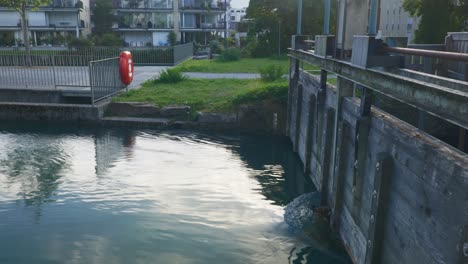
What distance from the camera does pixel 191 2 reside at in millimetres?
58875

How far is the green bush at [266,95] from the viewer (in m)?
15.9

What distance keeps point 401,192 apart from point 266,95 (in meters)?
11.1

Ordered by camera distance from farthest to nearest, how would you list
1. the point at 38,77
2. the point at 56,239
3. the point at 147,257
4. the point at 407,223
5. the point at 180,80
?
the point at 180,80
the point at 38,77
the point at 56,239
the point at 147,257
the point at 407,223

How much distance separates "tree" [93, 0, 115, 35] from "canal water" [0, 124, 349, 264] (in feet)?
147

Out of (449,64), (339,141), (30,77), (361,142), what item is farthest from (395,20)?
(361,142)

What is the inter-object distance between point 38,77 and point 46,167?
8973 mm

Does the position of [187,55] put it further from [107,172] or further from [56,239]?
[56,239]

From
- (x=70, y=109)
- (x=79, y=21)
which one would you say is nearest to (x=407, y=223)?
(x=70, y=109)

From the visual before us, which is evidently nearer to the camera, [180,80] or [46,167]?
[46,167]

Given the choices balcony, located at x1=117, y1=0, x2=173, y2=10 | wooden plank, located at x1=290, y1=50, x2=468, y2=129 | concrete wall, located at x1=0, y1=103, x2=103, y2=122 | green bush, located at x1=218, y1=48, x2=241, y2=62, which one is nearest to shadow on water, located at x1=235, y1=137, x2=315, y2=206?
wooden plank, located at x1=290, y1=50, x2=468, y2=129

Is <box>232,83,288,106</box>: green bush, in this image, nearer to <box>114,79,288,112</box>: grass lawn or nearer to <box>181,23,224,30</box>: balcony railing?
<box>114,79,288,112</box>: grass lawn

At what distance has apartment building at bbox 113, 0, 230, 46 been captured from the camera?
56.7m

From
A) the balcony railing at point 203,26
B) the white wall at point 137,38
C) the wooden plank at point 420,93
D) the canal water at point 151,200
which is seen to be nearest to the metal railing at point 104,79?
the canal water at point 151,200

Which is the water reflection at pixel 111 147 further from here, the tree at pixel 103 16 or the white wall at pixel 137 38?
the tree at pixel 103 16
